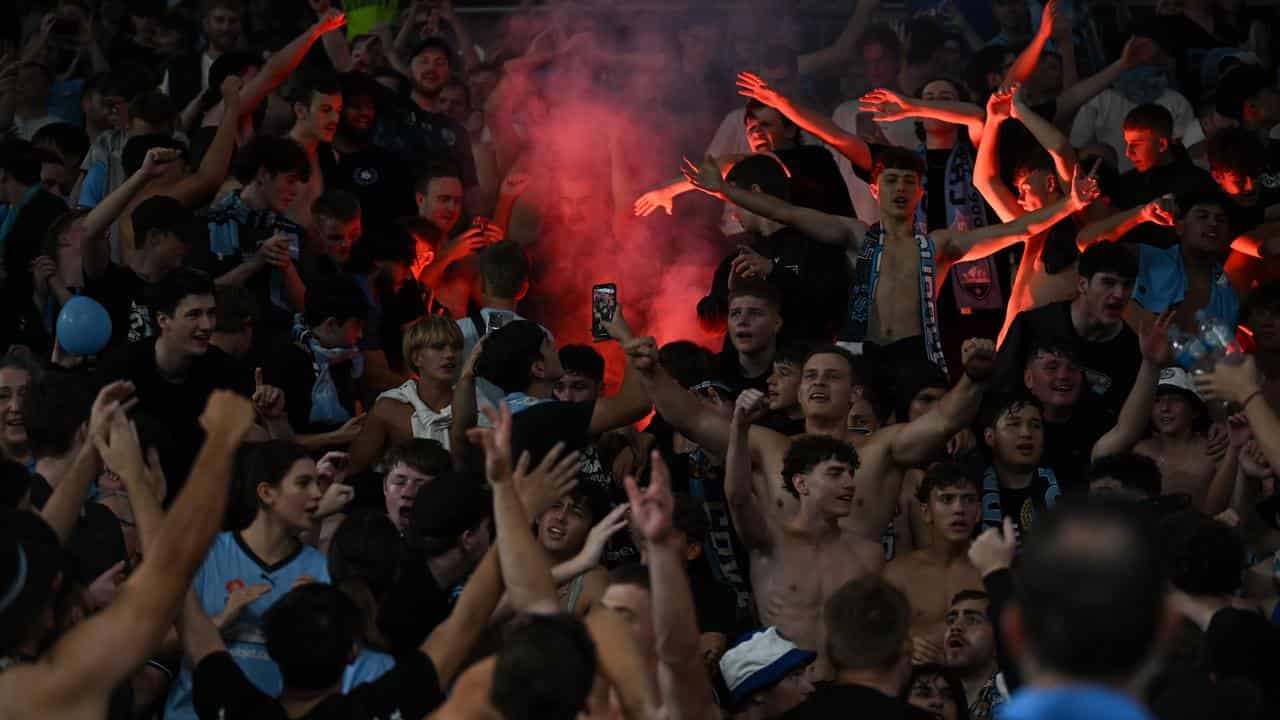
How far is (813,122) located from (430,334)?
2701mm

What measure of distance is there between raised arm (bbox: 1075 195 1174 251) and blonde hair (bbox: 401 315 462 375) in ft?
10.8

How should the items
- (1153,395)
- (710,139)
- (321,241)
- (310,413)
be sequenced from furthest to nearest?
(710,139) < (321,241) < (310,413) < (1153,395)

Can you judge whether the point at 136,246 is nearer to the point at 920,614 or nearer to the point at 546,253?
the point at 546,253

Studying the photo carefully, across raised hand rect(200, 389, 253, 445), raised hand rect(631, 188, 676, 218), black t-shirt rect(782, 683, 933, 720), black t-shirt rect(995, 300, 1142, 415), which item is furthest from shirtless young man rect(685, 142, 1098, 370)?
raised hand rect(200, 389, 253, 445)

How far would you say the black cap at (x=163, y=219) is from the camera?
8312 mm

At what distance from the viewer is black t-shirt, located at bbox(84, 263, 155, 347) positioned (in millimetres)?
8141

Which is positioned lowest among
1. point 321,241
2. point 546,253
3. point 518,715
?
point 546,253

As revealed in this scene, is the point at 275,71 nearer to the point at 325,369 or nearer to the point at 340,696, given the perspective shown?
the point at 325,369

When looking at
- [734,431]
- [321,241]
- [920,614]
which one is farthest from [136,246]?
[920,614]

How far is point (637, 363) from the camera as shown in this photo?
22.6ft

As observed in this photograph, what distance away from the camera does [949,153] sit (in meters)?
9.83

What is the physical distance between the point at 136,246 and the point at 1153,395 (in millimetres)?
4651

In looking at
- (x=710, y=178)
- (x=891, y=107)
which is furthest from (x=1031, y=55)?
(x=710, y=178)

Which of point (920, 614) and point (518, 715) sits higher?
point (518, 715)
